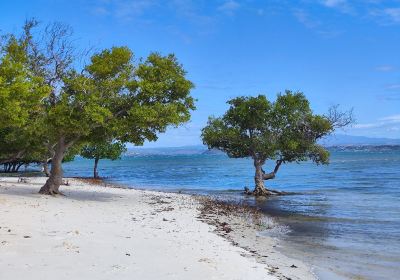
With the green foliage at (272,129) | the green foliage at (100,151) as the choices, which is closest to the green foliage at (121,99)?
the green foliage at (272,129)

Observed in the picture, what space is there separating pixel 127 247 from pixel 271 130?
3220cm

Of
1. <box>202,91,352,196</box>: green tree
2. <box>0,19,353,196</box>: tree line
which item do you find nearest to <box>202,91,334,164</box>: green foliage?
<box>202,91,352,196</box>: green tree

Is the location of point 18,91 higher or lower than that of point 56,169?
higher

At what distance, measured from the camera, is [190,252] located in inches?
465

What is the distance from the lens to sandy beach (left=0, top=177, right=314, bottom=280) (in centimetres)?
928

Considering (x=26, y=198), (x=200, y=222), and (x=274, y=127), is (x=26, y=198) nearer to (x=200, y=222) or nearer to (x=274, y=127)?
(x=200, y=222)

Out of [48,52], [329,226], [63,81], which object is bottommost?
[329,226]

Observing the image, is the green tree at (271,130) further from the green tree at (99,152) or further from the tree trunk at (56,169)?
the green tree at (99,152)

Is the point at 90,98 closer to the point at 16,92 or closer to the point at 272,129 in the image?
the point at 16,92

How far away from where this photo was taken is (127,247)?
11.9m

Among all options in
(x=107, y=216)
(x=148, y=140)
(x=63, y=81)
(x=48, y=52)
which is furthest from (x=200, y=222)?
(x=48, y=52)

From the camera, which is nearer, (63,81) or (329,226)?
(329,226)

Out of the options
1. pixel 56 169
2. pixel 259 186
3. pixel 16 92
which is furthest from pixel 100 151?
pixel 16 92

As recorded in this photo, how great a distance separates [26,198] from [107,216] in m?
6.76
